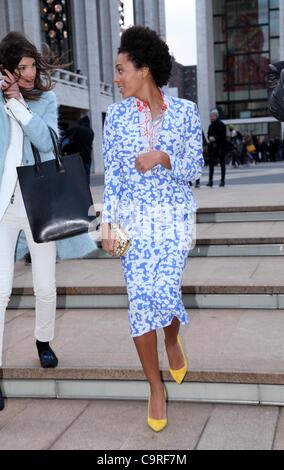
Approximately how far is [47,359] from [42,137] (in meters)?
1.45

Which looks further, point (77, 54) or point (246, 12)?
point (246, 12)

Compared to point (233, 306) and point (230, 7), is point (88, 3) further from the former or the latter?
point (230, 7)

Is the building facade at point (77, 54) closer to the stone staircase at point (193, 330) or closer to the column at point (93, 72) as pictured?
the column at point (93, 72)

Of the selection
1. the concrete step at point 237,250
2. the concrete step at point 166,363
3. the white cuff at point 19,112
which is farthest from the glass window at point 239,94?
the white cuff at point 19,112

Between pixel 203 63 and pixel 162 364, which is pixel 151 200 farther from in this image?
pixel 203 63

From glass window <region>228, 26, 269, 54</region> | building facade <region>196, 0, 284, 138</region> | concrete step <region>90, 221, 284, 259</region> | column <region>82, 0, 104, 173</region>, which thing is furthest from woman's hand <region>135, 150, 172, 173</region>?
glass window <region>228, 26, 269, 54</region>

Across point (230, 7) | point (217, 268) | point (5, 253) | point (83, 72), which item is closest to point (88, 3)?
point (83, 72)

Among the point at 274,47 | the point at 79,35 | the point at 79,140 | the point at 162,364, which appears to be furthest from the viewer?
the point at 274,47

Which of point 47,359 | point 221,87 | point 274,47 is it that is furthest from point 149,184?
point 274,47

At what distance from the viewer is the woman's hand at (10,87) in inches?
127

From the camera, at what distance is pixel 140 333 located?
2.91 m

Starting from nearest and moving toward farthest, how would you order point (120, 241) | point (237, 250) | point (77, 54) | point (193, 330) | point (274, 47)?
point (120, 241) < point (193, 330) < point (237, 250) < point (77, 54) < point (274, 47)

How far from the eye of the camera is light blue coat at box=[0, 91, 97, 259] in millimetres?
3244

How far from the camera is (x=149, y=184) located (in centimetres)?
294
